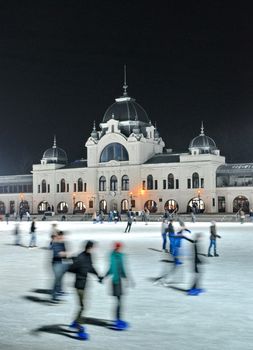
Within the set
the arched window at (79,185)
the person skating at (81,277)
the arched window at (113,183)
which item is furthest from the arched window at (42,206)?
the person skating at (81,277)

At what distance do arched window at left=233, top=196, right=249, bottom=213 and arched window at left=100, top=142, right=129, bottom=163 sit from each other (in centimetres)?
2011

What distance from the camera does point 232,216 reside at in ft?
238

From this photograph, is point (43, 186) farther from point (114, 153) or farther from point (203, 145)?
point (203, 145)

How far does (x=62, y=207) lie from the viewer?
102 metres

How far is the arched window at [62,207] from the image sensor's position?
101325 mm

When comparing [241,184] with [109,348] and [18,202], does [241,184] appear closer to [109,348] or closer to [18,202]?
[18,202]

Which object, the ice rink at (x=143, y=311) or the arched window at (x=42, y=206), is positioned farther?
the arched window at (x=42, y=206)

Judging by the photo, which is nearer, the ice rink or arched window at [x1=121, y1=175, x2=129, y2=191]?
the ice rink

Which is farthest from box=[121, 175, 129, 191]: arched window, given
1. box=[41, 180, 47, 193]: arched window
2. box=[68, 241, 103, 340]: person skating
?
box=[68, 241, 103, 340]: person skating

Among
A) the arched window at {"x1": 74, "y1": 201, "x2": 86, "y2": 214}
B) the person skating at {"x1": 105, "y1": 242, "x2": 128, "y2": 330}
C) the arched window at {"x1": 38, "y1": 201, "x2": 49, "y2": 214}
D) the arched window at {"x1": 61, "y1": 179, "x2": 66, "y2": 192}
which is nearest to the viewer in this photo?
the person skating at {"x1": 105, "y1": 242, "x2": 128, "y2": 330}

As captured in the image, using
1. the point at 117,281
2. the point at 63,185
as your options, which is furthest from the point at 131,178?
the point at 117,281

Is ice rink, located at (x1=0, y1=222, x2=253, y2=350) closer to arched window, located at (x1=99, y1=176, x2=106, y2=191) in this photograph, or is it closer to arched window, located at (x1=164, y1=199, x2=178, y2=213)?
arched window, located at (x1=164, y1=199, x2=178, y2=213)

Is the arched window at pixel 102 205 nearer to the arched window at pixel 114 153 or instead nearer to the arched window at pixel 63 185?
the arched window at pixel 114 153

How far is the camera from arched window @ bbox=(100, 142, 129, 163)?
98.1 m
